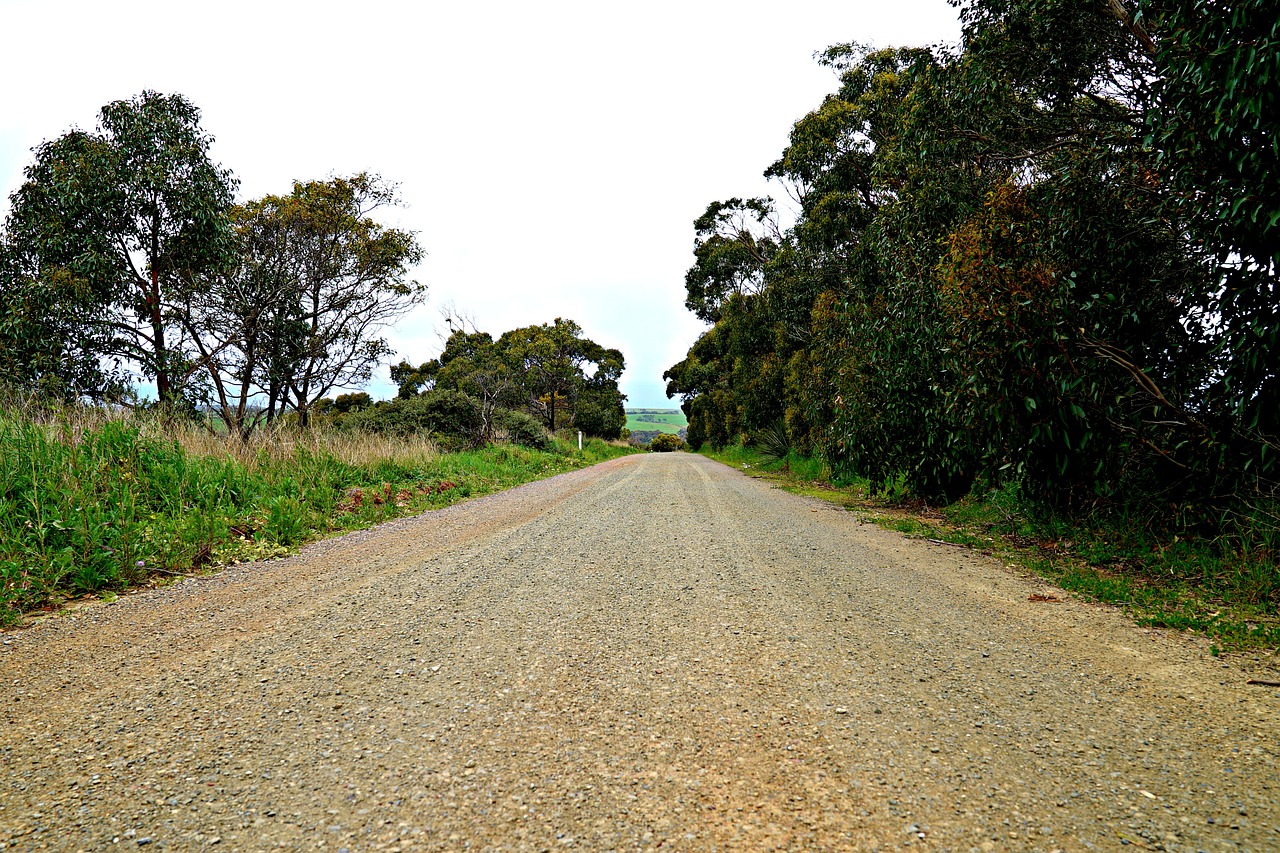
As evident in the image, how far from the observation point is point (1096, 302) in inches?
197

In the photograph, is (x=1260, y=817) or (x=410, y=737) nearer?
(x=1260, y=817)

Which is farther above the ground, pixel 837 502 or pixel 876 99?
pixel 876 99

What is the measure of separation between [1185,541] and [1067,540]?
0.92m

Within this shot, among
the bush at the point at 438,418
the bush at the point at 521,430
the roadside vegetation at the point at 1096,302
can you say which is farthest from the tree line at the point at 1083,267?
the bush at the point at 521,430

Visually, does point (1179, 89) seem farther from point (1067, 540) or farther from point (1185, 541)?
point (1067, 540)

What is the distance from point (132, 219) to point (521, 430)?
1485 cm

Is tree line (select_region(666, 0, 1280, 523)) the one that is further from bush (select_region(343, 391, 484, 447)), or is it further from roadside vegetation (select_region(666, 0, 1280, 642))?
bush (select_region(343, 391, 484, 447))

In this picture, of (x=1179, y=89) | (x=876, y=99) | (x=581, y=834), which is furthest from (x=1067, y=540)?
(x=876, y=99)

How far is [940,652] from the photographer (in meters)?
2.87

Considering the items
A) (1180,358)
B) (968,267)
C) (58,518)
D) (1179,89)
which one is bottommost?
(58,518)

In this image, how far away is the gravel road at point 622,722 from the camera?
158 cm

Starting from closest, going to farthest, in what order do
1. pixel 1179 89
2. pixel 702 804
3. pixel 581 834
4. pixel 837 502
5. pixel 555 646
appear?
pixel 581 834 → pixel 702 804 → pixel 555 646 → pixel 1179 89 → pixel 837 502

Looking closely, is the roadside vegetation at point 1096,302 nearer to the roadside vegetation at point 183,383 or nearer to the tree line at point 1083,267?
the tree line at point 1083,267

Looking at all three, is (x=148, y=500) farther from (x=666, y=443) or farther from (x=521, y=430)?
(x=666, y=443)
